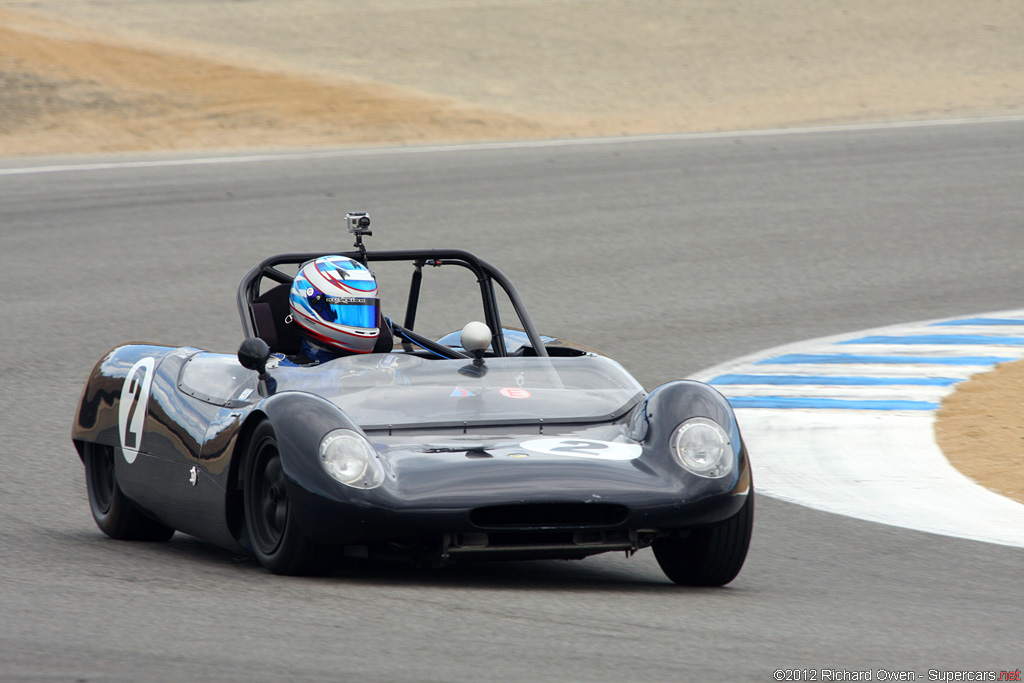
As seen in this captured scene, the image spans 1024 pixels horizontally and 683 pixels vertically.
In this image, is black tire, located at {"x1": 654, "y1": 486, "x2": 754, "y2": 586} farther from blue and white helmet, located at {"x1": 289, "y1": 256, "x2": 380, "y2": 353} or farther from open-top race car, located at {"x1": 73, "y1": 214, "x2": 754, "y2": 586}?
blue and white helmet, located at {"x1": 289, "y1": 256, "x2": 380, "y2": 353}

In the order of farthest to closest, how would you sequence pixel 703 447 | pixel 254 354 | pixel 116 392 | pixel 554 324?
pixel 554 324
pixel 116 392
pixel 254 354
pixel 703 447

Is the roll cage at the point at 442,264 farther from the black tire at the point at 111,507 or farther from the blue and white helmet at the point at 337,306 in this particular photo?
the black tire at the point at 111,507

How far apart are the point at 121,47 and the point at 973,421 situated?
2471 centimetres

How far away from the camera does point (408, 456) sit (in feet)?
17.0

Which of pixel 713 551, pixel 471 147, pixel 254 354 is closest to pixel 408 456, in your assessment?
pixel 254 354

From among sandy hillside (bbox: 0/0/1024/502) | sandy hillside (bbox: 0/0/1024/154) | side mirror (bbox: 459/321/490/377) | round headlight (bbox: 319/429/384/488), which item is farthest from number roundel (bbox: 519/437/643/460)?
sandy hillside (bbox: 0/0/1024/154)

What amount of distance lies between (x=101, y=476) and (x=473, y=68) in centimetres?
2736

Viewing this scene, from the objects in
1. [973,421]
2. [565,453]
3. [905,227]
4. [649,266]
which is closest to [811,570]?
[565,453]

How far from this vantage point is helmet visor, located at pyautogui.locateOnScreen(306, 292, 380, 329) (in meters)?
6.32

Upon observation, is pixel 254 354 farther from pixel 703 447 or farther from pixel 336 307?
pixel 703 447

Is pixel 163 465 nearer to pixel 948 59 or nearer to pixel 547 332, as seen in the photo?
pixel 547 332

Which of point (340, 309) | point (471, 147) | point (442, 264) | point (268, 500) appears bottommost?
point (268, 500)

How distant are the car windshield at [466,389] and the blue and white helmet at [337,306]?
0.85ft

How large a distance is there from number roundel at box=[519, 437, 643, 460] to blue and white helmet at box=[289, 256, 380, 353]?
1238 millimetres
